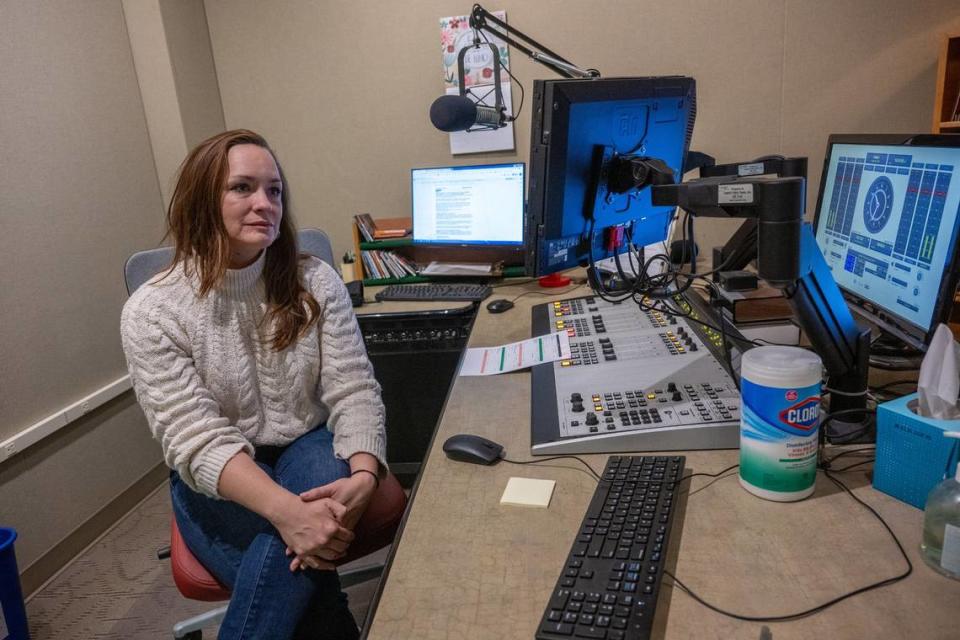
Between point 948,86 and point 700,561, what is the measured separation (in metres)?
2.40

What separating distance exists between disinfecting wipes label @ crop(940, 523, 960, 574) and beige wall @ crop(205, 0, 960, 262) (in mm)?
2143

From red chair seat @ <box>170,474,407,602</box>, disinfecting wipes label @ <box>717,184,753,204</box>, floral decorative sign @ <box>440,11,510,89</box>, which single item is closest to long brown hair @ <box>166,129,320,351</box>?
red chair seat @ <box>170,474,407,602</box>

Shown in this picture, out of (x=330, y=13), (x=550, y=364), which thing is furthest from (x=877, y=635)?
(x=330, y=13)

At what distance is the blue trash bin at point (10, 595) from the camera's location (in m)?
1.70

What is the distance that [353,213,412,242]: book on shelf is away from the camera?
2680 millimetres

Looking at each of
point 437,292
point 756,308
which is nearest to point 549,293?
point 437,292

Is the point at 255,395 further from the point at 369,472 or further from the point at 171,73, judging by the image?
the point at 171,73

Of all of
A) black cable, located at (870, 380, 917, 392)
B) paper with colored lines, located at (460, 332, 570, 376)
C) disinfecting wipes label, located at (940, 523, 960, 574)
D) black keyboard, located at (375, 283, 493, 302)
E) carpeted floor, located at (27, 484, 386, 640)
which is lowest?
carpeted floor, located at (27, 484, 386, 640)

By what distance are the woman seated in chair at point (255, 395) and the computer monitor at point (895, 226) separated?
1.05 meters

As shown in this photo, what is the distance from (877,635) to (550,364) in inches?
33.8

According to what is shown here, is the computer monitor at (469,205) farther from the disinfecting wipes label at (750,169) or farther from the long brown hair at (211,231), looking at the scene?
the long brown hair at (211,231)

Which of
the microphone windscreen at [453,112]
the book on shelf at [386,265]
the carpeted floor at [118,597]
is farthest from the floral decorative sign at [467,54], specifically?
the carpeted floor at [118,597]

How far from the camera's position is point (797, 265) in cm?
93

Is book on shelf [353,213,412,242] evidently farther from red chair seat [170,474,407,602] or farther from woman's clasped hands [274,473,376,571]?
woman's clasped hands [274,473,376,571]
